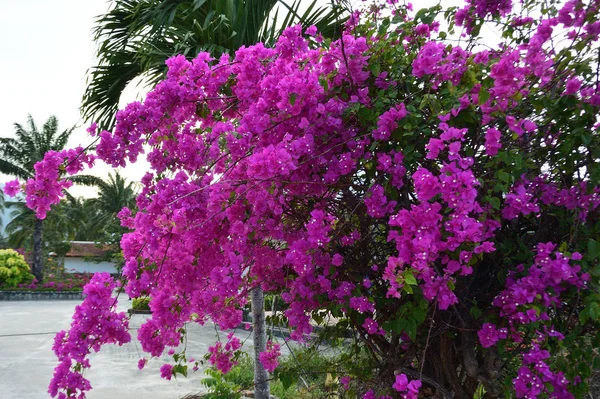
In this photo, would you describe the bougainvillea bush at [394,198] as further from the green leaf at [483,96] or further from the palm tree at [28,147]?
the palm tree at [28,147]

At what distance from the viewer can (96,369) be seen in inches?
301

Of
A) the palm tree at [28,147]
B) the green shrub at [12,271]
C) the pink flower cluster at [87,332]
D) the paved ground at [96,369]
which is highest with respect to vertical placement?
the palm tree at [28,147]

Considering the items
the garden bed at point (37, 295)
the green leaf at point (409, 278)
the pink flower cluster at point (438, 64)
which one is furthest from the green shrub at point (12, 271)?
the green leaf at point (409, 278)

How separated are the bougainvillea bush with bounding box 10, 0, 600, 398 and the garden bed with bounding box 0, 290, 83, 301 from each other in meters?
21.1

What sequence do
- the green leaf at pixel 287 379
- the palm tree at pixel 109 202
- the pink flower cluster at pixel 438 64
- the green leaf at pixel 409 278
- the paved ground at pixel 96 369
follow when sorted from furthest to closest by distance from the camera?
the palm tree at pixel 109 202 < the paved ground at pixel 96 369 < the green leaf at pixel 287 379 < the pink flower cluster at pixel 438 64 < the green leaf at pixel 409 278

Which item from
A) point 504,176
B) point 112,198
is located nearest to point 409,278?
point 504,176

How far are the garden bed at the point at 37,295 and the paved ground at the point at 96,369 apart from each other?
29.0ft

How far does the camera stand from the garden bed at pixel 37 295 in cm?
2036

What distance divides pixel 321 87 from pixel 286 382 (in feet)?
5.10

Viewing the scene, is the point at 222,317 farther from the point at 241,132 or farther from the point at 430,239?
the point at 430,239

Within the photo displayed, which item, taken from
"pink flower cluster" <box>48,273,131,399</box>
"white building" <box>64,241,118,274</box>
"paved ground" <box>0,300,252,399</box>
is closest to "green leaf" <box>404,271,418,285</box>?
"pink flower cluster" <box>48,273,131,399</box>

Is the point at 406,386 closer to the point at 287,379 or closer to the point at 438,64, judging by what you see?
the point at 287,379

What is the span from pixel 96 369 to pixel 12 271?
56.4 feet

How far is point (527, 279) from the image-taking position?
1788 millimetres
